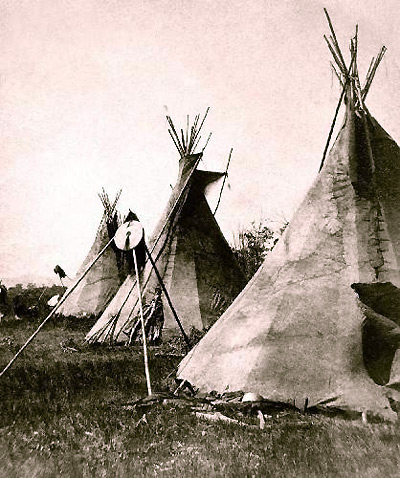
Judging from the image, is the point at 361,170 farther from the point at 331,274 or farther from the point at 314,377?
the point at 314,377

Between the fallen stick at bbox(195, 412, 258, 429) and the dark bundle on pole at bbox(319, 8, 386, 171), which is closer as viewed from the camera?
the fallen stick at bbox(195, 412, 258, 429)

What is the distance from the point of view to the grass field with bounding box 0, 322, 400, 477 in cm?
391

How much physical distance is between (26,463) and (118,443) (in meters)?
0.77

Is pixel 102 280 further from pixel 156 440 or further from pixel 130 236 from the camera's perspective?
pixel 156 440

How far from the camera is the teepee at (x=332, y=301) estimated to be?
552 centimetres

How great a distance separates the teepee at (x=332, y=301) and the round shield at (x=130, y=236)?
1.83m

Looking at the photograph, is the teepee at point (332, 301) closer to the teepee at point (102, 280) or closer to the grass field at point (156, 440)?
the grass field at point (156, 440)

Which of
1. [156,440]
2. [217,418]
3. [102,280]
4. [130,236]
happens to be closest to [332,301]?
[217,418]

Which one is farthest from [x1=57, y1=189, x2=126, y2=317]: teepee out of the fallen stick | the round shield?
the fallen stick

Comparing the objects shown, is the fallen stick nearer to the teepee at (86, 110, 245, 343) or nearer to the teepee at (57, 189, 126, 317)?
the teepee at (86, 110, 245, 343)

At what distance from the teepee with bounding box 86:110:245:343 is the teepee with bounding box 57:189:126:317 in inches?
202

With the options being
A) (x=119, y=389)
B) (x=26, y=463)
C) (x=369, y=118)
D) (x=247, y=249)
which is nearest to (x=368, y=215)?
(x=369, y=118)

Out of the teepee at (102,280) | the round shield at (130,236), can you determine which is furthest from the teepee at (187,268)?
the teepee at (102,280)

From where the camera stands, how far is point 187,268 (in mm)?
11906
